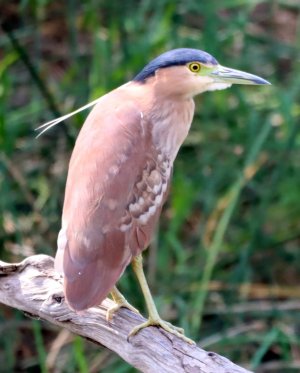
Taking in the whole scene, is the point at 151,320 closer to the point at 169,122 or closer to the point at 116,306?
the point at 116,306

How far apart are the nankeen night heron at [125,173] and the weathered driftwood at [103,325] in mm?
35

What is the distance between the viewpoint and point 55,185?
→ 436 cm

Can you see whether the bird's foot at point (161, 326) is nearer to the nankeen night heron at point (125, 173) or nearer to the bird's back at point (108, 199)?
the nankeen night heron at point (125, 173)

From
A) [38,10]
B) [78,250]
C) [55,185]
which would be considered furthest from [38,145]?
[78,250]

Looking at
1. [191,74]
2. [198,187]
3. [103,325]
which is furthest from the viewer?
[198,187]

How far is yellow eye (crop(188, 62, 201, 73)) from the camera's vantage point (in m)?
2.76

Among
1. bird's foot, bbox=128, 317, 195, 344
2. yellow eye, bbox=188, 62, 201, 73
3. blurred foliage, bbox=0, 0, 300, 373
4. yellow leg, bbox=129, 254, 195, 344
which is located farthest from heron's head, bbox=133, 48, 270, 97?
blurred foliage, bbox=0, 0, 300, 373

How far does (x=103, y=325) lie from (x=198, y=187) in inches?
68.3

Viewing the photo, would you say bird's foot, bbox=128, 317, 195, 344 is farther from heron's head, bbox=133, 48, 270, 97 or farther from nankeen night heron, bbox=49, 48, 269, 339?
heron's head, bbox=133, 48, 270, 97

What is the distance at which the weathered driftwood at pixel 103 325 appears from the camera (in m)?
2.40

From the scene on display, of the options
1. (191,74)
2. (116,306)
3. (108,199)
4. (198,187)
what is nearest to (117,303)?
(116,306)

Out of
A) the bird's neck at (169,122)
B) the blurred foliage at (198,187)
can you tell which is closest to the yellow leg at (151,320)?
the bird's neck at (169,122)

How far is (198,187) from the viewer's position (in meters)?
4.23

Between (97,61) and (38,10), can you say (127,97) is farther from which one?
(38,10)
